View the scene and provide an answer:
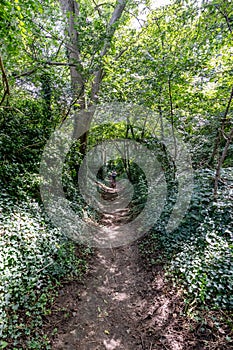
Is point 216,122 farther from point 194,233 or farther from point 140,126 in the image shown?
point 140,126

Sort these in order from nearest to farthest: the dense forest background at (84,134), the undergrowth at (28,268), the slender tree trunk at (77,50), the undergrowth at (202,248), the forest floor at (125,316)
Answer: the undergrowth at (28,268)
the forest floor at (125,316)
the dense forest background at (84,134)
the undergrowth at (202,248)
the slender tree trunk at (77,50)

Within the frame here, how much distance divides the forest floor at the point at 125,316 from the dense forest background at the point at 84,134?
212 millimetres

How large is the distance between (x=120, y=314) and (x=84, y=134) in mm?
5974

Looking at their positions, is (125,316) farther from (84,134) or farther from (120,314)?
(84,134)

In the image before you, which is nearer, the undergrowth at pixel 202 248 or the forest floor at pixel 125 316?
Answer: the forest floor at pixel 125 316

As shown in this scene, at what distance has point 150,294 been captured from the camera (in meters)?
3.70

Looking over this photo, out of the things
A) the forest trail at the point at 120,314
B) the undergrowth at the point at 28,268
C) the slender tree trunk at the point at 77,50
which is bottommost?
the forest trail at the point at 120,314

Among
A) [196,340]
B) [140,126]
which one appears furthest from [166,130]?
[196,340]

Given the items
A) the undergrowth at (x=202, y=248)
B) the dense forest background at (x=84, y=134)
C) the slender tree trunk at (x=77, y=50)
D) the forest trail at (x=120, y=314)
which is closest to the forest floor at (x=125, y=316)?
the forest trail at (x=120, y=314)

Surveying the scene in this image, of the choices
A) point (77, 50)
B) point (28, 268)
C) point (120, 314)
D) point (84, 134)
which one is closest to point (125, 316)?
point (120, 314)

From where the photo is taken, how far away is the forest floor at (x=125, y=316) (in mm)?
2742

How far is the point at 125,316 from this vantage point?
3289mm

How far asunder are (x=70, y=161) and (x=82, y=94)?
2.14m

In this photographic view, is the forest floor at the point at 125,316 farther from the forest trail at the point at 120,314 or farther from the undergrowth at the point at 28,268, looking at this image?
the undergrowth at the point at 28,268
